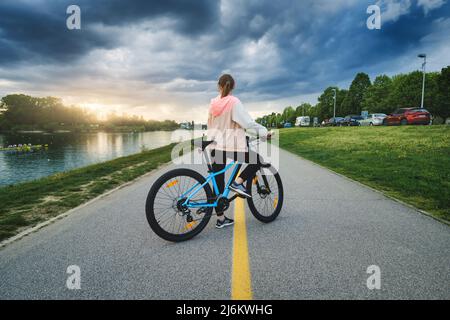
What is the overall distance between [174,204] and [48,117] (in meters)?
148

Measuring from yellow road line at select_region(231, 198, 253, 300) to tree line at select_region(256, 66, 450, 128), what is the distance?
3566cm

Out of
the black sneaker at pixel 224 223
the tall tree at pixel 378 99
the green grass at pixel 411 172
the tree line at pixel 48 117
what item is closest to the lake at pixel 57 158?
the black sneaker at pixel 224 223

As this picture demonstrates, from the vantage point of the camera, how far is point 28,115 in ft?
390

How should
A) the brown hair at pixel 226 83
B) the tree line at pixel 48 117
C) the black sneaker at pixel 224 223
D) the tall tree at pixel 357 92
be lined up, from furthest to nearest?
the tree line at pixel 48 117
the tall tree at pixel 357 92
the black sneaker at pixel 224 223
the brown hair at pixel 226 83

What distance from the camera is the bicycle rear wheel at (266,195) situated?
4251mm

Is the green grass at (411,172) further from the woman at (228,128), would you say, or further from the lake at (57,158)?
the lake at (57,158)

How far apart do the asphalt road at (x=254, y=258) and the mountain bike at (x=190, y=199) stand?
217mm

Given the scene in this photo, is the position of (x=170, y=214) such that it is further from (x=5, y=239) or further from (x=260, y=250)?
(x=5, y=239)

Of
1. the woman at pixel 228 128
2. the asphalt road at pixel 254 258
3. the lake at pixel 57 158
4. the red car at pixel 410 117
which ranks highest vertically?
the red car at pixel 410 117

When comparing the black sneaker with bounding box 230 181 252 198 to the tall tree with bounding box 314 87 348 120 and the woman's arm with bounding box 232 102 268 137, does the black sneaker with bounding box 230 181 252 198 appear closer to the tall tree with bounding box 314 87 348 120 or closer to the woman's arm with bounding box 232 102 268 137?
the woman's arm with bounding box 232 102 268 137

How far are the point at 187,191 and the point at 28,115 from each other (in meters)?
148

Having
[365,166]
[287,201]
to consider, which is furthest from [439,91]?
[287,201]

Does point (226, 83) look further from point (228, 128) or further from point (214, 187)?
point (214, 187)

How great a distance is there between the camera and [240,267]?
2.85 meters
